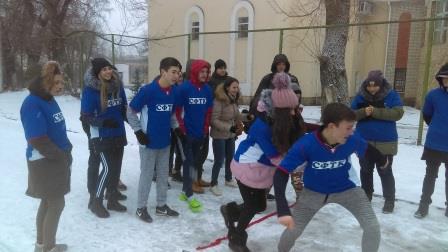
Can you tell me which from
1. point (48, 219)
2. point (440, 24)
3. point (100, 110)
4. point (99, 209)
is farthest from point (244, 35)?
point (48, 219)

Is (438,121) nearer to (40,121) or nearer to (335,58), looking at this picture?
(40,121)

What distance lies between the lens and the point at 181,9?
22.1m

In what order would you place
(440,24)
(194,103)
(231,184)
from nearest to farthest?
(194,103) → (231,184) → (440,24)

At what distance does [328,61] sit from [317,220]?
5.47 meters

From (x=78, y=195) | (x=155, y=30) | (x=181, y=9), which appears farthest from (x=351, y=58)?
(x=78, y=195)

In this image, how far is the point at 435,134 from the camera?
15.5ft

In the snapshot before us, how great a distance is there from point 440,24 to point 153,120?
15026mm

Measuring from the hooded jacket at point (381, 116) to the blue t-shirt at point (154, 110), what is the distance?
2.14 meters

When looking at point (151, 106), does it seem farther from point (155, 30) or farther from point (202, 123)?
point (155, 30)

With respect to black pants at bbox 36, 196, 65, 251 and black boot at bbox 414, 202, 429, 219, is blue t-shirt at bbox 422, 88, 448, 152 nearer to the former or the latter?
black boot at bbox 414, 202, 429, 219

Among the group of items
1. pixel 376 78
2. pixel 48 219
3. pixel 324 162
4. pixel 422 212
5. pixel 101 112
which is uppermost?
pixel 376 78

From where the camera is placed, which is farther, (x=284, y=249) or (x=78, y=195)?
(x=78, y=195)

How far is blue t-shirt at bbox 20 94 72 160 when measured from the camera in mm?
3326

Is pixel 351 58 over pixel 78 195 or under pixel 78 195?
over
